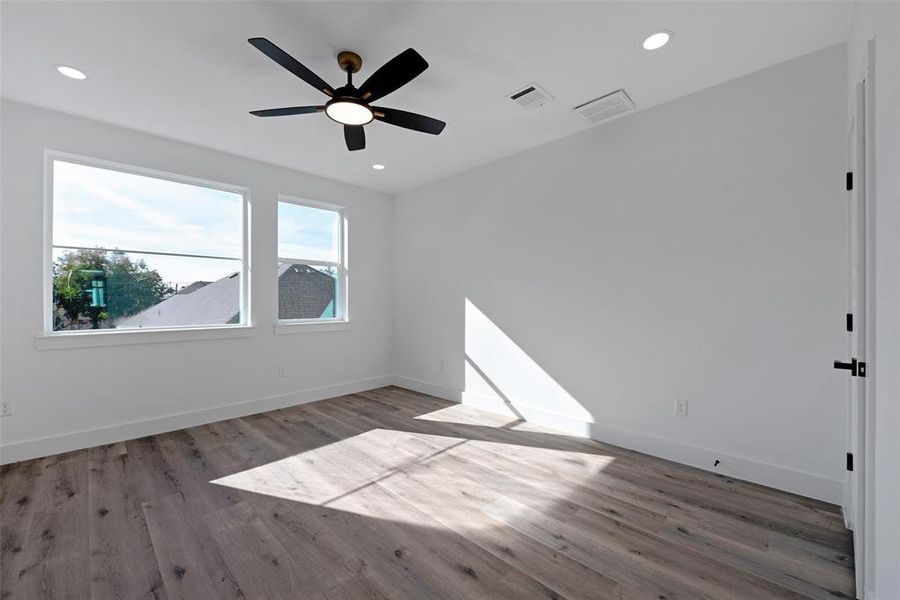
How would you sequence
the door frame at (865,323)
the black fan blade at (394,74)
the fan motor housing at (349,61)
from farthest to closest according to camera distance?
1. the fan motor housing at (349,61)
2. the black fan blade at (394,74)
3. the door frame at (865,323)

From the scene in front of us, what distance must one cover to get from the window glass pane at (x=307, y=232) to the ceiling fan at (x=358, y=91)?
2.09 metres

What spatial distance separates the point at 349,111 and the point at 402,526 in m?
2.49

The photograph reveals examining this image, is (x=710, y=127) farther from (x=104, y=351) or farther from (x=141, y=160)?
(x=104, y=351)

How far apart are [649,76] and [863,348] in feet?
6.71

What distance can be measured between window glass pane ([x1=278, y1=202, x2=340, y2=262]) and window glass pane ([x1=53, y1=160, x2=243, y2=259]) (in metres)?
0.48

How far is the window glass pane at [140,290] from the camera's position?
124 inches

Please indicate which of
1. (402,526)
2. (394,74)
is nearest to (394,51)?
(394,74)

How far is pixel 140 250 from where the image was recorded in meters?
3.45

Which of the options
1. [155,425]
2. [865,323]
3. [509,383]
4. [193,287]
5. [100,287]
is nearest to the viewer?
[865,323]

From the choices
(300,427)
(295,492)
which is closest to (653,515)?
(295,492)

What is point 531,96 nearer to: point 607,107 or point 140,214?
point 607,107

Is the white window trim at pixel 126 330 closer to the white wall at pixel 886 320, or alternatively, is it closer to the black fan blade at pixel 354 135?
the black fan blade at pixel 354 135

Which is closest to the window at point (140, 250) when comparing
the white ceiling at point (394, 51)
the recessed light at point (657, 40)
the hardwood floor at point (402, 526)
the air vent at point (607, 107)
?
the white ceiling at point (394, 51)

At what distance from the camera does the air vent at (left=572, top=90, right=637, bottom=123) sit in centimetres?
279
